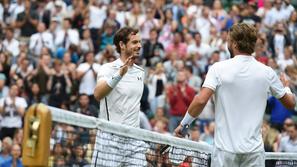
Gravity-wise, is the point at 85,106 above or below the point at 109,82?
above

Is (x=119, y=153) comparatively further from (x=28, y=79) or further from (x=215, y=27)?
(x=215, y=27)

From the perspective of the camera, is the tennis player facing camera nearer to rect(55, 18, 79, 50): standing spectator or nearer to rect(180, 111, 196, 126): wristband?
rect(180, 111, 196, 126): wristband

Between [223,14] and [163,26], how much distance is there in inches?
67.3

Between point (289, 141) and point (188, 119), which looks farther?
point (289, 141)

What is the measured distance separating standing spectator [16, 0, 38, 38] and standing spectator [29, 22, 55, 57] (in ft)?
3.27

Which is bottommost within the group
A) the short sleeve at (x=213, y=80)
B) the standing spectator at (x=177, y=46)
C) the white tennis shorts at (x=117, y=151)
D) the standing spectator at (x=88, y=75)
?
the white tennis shorts at (x=117, y=151)

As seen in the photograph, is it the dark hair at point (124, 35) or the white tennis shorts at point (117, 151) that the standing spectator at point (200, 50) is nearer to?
the dark hair at point (124, 35)

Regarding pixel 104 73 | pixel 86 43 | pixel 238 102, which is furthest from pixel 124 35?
pixel 86 43

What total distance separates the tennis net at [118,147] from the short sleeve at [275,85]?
121cm

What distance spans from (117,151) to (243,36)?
5.63 ft

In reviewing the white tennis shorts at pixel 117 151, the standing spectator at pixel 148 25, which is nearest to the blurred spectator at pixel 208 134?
the standing spectator at pixel 148 25

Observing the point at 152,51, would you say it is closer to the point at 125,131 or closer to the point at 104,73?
the point at 104,73

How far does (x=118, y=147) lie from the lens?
970 centimetres

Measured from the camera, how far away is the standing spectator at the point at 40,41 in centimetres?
2677
